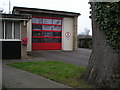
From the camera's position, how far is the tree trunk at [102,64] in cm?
475

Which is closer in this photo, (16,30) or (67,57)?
(16,30)

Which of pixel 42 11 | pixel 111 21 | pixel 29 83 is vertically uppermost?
pixel 42 11

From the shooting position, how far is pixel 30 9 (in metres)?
15.7

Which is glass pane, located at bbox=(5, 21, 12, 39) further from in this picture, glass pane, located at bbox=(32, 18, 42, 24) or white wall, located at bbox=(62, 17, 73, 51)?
white wall, located at bbox=(62, 17, 73, 51)

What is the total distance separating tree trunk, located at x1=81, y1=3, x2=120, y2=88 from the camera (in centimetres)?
475

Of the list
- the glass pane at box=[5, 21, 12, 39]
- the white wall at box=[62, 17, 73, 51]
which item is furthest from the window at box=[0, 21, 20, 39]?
the white wall at box=[62, 17, 73, 51]

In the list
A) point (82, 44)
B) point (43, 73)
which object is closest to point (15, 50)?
point (43, 73)

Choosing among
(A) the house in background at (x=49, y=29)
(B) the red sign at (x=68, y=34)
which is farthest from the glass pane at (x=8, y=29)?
(B) the red sign at (x=68, y=34)

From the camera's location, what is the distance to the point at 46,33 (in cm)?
1703

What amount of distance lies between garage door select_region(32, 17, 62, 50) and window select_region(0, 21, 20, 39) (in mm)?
4434

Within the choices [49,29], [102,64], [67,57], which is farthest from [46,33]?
[102,64]

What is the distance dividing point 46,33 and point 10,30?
5681 mm

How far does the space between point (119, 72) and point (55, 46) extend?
42.1ft

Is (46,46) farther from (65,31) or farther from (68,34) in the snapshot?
(68,34)
